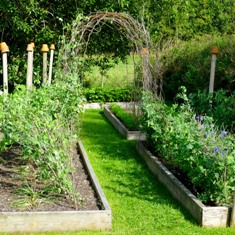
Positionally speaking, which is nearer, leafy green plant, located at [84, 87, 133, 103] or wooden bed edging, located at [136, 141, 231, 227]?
wooden bed edging, located at [136, 141, 231, 227]

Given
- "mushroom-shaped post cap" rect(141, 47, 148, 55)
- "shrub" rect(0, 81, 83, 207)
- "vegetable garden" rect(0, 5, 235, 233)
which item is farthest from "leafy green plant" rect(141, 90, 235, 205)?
"mushroom-shaped post cap" rect(141, 47, 148, 55)

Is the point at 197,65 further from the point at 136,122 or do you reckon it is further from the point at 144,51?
the point at 144,51

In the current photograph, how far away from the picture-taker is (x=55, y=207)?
5.00 meters

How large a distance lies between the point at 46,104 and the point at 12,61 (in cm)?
681

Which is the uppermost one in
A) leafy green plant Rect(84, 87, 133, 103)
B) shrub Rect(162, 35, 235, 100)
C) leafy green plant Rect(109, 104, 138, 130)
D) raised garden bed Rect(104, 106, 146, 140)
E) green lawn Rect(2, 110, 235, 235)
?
shrub Rect(162, 35, 235, 100)

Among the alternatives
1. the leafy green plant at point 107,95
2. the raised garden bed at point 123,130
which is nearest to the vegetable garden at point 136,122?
the raised garden bed at point 123,130

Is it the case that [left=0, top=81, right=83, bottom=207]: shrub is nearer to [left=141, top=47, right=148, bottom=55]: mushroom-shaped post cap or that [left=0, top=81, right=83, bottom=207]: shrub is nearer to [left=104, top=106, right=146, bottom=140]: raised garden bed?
[left=141, top=47, right=148, bottom=55]: mushroom-shaped post cap

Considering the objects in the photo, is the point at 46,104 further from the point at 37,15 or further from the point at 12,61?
the point at 12,61

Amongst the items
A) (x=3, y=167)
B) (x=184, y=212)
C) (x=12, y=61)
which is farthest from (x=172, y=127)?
(x=12, y=61)

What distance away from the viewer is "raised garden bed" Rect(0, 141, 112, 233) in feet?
15.1

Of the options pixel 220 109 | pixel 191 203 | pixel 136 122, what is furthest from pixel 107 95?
pixel 191 203

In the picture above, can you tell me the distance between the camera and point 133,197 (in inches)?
231

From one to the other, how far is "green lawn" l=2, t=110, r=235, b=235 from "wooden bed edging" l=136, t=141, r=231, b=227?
0.26ft

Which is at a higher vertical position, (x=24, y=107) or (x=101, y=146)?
(x=24, y=107)
